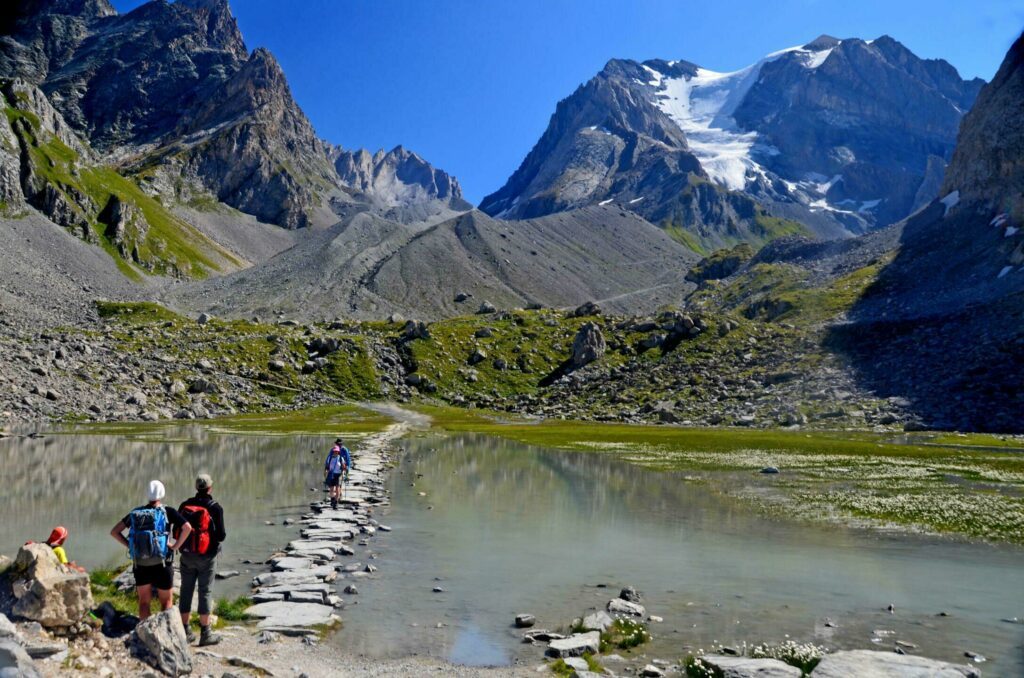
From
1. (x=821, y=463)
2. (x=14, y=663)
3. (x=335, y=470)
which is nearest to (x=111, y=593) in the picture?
(x=14, y=663)

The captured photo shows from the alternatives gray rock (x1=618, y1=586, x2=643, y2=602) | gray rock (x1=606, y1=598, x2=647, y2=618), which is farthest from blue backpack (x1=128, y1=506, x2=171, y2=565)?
gray rock (x1=618, y1=586, x2=643, y2=602)

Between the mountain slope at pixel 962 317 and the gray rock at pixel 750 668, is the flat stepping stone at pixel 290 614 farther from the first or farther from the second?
the mountain slope at pixel 962 317

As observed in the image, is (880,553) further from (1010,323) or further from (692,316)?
(692,316)

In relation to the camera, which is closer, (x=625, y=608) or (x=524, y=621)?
(x=524, y=621)

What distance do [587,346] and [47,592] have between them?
141804 mm

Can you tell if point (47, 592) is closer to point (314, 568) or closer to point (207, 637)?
point (207, 637)

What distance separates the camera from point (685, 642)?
16031 mm

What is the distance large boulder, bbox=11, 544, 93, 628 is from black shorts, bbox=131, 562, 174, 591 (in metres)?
1.69

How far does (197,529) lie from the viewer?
16375 mm

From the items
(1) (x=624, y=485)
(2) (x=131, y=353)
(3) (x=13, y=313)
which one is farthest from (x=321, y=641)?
(3) (x=13, y=313)

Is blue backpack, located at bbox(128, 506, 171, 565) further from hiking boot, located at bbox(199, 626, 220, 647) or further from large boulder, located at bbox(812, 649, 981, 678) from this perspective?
large boulder, located at bbox(812, 649, 981, 678)

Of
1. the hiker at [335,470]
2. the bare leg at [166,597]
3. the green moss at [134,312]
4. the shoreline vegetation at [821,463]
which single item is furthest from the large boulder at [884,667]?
the green moss at [134,312]

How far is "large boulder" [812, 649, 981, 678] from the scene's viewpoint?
12695 millimetres

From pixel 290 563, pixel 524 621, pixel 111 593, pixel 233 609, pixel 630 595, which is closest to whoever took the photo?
pixel 524 621
